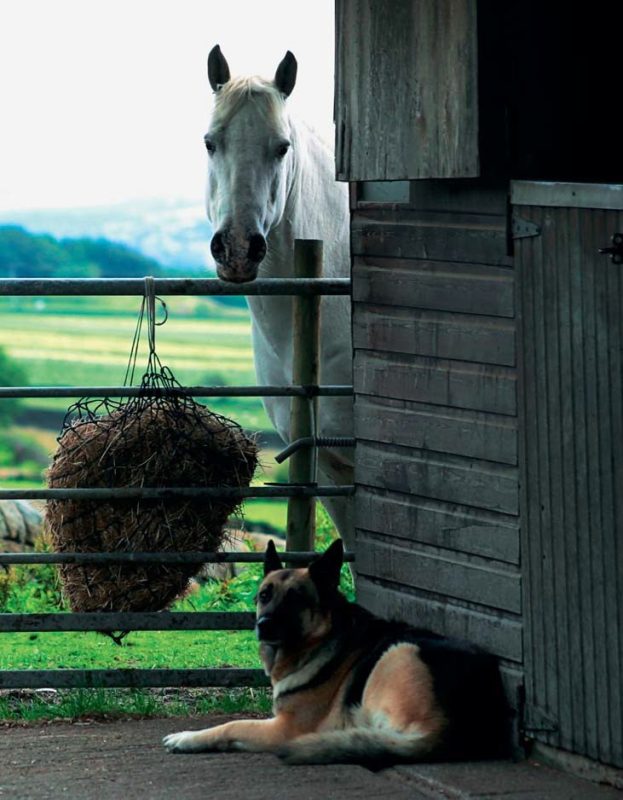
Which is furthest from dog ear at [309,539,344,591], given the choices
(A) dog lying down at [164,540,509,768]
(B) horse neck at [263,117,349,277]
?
(B) horse neck at [263,117,349,277]

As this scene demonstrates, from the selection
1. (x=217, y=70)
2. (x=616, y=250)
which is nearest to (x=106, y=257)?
(x=217, y=70)

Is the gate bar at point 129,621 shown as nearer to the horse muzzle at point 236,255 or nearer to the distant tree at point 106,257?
the horse muzzle at point 236,255

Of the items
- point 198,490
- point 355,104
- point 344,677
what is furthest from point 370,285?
point 344,677

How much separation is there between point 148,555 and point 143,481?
30 cm

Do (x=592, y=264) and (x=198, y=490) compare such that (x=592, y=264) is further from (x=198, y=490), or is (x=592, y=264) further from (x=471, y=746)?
(x=198, y=490)

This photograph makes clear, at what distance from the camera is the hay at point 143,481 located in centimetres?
495

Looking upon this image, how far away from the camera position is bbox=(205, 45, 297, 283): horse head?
4.89m

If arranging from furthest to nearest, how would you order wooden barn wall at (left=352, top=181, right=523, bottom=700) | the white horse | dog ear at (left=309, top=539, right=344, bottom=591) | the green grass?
the green grass
the white horse
dog ear at (left=309, top=539, right=344, bottom=591)
wooden barn wall at (left=352, top=181, right=523, bottom=700)

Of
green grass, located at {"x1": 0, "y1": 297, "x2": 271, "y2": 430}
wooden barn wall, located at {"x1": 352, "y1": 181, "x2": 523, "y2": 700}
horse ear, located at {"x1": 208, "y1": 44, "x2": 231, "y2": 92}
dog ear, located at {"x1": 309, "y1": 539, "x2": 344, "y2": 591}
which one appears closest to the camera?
wooden barn wall, located at {"x1": 352, "y1": 181, "x2": 523, "y2": 700}

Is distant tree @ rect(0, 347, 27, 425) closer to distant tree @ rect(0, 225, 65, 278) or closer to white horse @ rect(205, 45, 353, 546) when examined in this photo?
distant tree @ rect(0, 225, 65, 278)

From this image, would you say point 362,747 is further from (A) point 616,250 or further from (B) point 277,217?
(B) point 277,217

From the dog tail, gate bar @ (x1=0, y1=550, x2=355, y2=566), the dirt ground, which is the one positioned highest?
gate bar @ (x1=0, y1=550, x2=355, y2=566)

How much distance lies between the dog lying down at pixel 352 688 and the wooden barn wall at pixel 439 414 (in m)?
0.19

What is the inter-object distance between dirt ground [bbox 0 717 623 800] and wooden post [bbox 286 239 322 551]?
1.13 m
